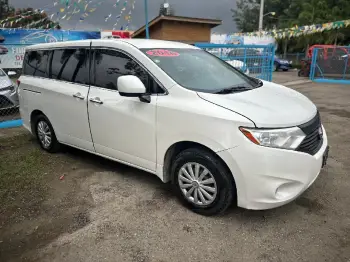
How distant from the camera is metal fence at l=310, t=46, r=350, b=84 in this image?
45.3 ft

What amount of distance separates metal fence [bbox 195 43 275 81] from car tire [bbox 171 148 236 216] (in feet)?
15.9

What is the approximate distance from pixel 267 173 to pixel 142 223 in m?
1.29

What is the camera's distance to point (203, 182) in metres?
2.94

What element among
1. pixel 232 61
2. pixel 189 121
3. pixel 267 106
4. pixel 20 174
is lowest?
pixel 20 174

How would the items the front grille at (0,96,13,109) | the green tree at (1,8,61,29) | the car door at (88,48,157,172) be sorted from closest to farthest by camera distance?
the car door at (88,48,157,172) → the front grille at (0,96,13,109) → the green tree at (1,8,61,29)

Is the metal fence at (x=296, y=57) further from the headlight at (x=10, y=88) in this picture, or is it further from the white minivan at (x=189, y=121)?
the white minivan at (x=189, y=121)

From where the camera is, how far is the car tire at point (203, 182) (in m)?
2.80

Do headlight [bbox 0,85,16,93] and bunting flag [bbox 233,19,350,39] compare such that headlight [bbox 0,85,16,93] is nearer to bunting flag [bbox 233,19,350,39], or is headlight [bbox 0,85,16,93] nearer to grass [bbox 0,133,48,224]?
grass [bbox 0,133,48,224]

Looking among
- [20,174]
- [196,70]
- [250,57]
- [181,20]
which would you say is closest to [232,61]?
[250,57]

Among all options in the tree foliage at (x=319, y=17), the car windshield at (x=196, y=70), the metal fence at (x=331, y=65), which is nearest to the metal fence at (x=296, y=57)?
the tree foliage at (x=319, y=17)

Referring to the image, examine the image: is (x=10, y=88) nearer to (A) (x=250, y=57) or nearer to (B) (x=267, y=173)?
(A) (x=250, y=57)

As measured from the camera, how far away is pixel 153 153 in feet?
10.7

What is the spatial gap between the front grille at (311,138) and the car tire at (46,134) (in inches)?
140

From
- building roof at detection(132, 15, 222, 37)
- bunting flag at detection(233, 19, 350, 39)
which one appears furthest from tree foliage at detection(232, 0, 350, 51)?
building roof at detection(132, 15, 222, 37)
